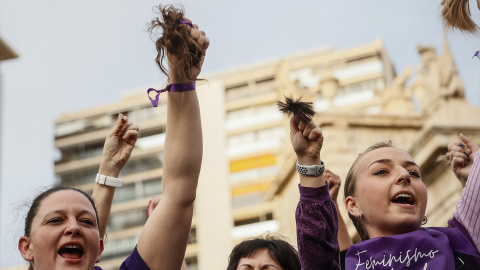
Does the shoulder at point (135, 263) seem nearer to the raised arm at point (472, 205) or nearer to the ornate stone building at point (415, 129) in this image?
the raised arm at point (472, 205)

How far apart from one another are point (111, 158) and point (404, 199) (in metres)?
1.39

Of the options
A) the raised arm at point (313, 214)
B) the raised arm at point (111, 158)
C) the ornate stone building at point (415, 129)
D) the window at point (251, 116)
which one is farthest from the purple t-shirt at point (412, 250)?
the window at point (251, 116)

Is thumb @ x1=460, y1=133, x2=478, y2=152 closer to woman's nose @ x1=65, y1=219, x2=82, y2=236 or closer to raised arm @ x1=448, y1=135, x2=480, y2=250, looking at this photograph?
raised arm @ x1=448, y1=135, x2=480, y2=250

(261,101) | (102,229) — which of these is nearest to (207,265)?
(261,101)

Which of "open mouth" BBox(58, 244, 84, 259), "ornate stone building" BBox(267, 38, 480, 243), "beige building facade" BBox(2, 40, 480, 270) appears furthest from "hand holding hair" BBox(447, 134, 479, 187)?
"beige building facade" BBox(2, 40, 480, 270)

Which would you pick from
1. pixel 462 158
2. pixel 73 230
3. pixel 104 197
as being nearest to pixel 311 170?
pixel 73 230

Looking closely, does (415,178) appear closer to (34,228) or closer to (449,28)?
(449,28)

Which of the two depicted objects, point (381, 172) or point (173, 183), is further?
point (381, 172)

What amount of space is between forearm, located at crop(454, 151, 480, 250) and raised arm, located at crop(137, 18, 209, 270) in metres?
1.19

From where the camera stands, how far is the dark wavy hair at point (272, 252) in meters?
4.24

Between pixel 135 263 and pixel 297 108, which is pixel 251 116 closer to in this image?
pixel 297 108

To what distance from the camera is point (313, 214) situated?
3.09m

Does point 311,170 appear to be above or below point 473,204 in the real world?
above

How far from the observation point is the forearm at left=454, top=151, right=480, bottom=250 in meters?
3.22
